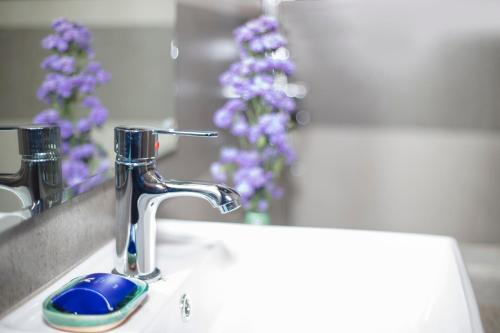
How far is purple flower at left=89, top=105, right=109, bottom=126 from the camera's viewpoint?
0.83 meters

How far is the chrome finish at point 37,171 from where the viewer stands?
2.05ft

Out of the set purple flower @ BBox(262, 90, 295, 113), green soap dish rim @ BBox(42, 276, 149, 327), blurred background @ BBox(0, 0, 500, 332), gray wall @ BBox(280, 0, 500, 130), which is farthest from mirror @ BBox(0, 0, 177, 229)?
gray wall @ BBox(280, 0, 500, 130)

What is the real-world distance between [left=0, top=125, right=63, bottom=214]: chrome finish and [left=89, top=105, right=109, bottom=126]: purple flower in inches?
5.7

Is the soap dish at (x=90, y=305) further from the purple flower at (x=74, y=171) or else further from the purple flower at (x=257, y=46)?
the purple flower at (x=257, y=46)

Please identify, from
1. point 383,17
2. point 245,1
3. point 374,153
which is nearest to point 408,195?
point 374,153

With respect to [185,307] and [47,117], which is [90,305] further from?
[47,117]

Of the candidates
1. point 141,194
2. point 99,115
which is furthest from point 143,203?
point 99,115

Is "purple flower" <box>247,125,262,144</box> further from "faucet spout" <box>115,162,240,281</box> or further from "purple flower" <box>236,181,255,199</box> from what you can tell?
"faucet spout" <box>115,162,240,281</box>

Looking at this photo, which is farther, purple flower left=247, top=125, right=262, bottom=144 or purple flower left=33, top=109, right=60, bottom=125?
purple flower left=247, top=125, right=262, bottom=144

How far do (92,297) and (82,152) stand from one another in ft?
0.92

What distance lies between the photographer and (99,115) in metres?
0.85

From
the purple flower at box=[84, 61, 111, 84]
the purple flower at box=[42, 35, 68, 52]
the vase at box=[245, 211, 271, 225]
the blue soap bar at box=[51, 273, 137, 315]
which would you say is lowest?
the vase at box=[245, 211, 271, 225]

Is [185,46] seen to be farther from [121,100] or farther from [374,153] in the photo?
[374,153]

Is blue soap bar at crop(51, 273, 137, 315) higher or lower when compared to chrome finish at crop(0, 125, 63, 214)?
lower
